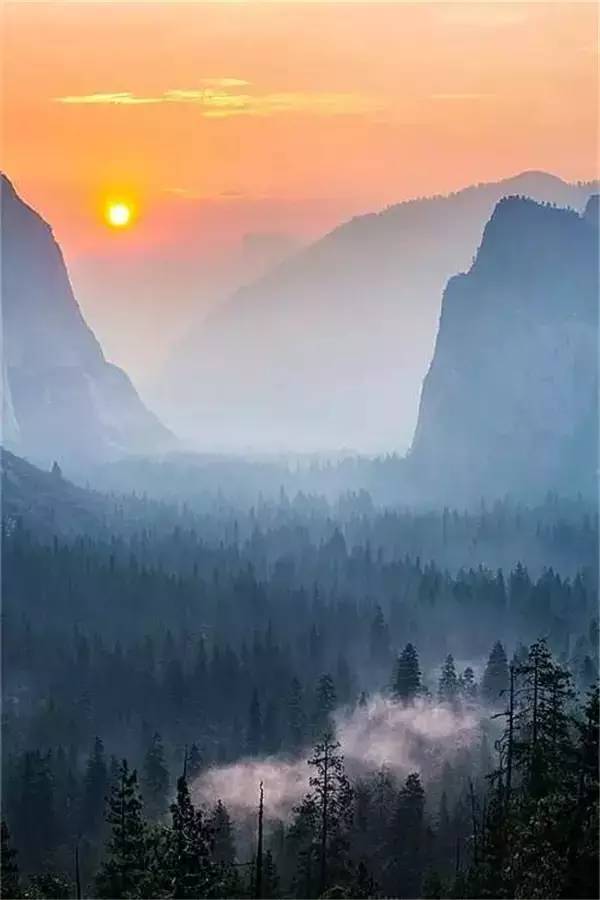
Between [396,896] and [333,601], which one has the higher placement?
[333,601]

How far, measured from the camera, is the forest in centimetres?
4009

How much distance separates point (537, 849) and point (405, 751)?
147 feet

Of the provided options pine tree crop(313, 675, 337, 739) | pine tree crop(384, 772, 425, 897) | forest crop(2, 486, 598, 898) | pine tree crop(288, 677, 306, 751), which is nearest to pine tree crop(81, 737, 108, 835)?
forest crop(2, 486, 598, 898)

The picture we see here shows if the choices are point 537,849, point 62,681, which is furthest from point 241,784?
point 537,849

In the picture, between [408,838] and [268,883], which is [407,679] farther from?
[268,883]

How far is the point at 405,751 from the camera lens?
78312 millimetres

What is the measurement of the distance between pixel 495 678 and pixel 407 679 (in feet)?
20.4

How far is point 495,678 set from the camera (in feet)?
281

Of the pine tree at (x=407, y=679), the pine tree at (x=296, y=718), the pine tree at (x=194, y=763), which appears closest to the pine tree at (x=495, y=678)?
the pine tree at (x=407, y=679)

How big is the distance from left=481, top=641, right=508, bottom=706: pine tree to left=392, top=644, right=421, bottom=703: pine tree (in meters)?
4.34

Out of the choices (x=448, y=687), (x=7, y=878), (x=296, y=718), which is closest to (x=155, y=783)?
(x=296, y=718)

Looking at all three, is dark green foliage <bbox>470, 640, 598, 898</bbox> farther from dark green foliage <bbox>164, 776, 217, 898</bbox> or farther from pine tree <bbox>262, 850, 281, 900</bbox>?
dark green foliage <bbox>164, 776, 217, 898</bbox>

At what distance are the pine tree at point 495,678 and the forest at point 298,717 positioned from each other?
136 millimetres

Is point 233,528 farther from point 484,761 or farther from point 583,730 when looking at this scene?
point 583,730
